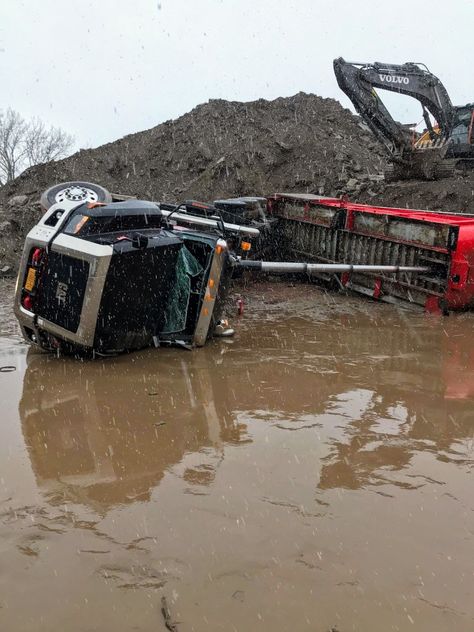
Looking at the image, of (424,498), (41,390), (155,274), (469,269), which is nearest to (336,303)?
(469,269)

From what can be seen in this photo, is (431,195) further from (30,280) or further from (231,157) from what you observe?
(30,280)

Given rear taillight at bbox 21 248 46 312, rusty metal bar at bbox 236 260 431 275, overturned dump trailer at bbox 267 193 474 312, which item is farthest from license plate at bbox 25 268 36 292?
overturned dump trailer at bbox 267 193 474 312

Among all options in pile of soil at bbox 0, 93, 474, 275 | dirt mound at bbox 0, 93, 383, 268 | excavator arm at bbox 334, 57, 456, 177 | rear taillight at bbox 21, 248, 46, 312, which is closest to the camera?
rear taillight at bbox 21, 248, 46, 312

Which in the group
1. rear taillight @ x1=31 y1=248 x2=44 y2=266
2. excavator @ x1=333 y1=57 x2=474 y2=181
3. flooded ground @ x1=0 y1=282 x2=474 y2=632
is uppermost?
excavator @ x1=333 y1=57 x2=474 y2=181

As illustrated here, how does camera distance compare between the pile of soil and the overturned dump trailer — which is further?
the pile of soil

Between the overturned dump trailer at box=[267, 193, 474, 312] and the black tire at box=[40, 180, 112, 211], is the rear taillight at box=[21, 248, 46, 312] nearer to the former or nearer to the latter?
the black tire at box=[40, 180, 112, 211]

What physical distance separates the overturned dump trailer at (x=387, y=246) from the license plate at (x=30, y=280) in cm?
447

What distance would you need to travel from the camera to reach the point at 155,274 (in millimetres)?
6738

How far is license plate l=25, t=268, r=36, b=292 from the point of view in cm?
655

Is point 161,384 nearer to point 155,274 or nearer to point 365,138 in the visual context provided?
point 155,274

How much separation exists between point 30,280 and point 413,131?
13.6 metres

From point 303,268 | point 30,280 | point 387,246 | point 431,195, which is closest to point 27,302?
point 30,280

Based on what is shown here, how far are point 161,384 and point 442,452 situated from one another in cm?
284

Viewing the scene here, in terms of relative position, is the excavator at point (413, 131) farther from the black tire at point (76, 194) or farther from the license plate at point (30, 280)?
the license plate at point (30, 280)
